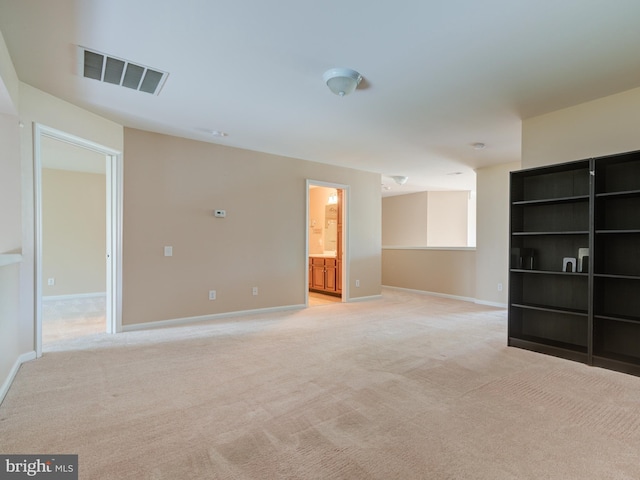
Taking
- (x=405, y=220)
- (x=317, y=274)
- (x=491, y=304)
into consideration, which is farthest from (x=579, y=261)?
(x=405, y=220)

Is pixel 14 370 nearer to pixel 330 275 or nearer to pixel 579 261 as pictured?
pixel 330 275

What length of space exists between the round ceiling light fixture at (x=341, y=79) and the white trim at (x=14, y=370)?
3.27 metres

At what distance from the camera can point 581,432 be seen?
6.45 feet

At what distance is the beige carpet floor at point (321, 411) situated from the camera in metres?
1.67

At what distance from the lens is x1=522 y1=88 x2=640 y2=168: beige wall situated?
303cm

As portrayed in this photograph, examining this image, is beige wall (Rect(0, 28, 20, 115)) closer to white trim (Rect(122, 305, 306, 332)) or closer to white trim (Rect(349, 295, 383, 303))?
white trim (Rect(122, 305, 306, 332))

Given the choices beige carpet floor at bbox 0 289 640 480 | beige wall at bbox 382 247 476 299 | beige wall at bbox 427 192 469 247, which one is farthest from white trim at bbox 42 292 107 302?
beige wall at bbox 427 192 469 247

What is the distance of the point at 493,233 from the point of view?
5.89 metres

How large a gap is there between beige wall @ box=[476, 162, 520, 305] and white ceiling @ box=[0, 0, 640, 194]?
6.31ft

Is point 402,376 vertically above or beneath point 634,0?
beneath

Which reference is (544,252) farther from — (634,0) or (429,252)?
(429,252)

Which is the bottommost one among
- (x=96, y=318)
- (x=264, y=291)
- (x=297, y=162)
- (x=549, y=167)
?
(x=96, y=318)

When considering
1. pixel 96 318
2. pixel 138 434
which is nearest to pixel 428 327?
pixel 138 434

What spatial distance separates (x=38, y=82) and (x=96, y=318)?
3210 mm
